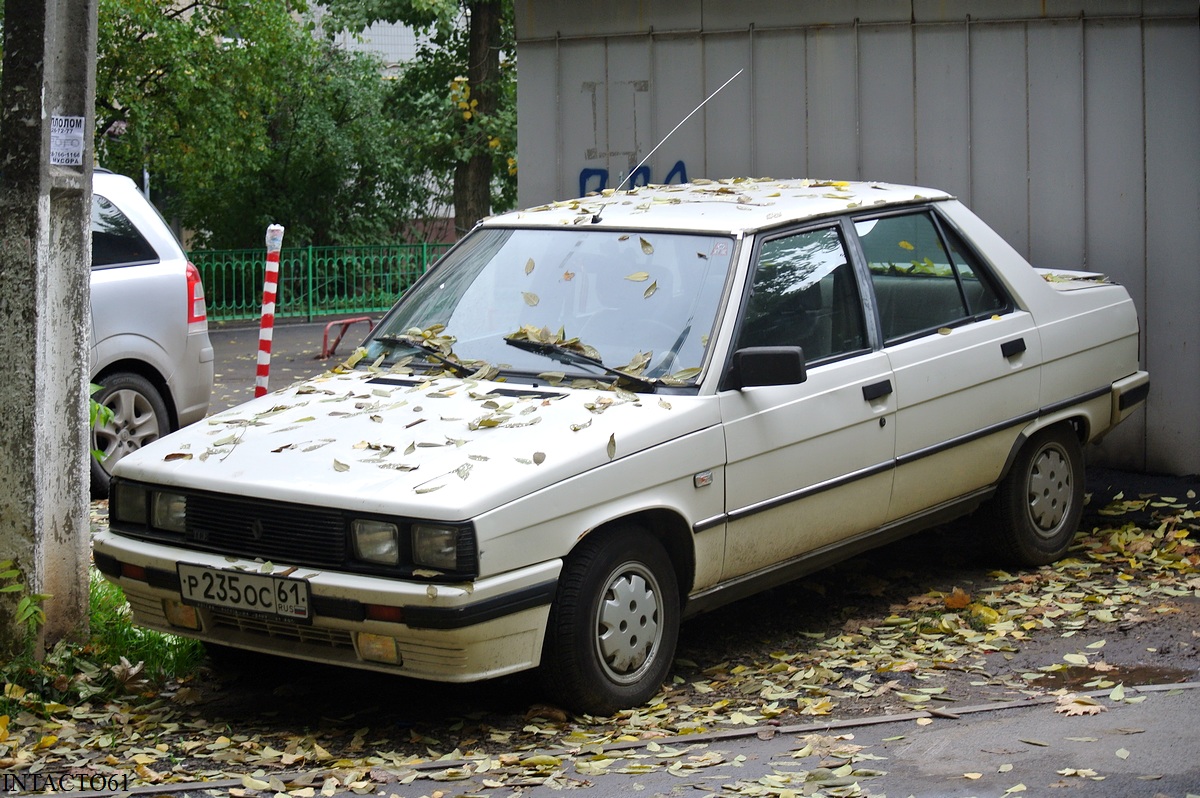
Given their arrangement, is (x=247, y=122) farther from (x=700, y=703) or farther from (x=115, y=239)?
(x=700, y=703)

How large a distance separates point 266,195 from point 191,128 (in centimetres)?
421

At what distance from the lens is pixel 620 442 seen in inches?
190

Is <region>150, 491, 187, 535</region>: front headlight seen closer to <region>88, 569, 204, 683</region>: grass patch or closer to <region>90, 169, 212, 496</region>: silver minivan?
<region>88, 569, 204, 683</region>: grass patch

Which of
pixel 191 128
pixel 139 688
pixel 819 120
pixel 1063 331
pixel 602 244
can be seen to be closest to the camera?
pixel 139 688

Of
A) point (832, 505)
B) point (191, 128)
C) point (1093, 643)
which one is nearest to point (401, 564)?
point (832, 505)

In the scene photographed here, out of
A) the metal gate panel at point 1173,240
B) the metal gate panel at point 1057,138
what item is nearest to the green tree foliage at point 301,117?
the metal gate panel at point 1057,138

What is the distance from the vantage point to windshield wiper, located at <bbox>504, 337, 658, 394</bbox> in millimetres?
5219

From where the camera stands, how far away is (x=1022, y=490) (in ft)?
22.1

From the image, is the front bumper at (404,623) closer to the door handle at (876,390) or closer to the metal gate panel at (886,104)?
the door handle at (876,390)

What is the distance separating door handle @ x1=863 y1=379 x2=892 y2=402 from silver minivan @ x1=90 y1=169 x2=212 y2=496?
15.9 feet

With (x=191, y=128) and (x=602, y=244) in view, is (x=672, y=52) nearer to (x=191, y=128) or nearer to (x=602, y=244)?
(x=602, y=244)

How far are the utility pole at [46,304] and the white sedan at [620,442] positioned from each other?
1.43 ft

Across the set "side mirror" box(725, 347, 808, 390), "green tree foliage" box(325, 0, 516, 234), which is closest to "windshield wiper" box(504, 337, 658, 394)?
"side mirror" box(725, 347, 808, 390)

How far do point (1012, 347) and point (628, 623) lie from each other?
249 cm
